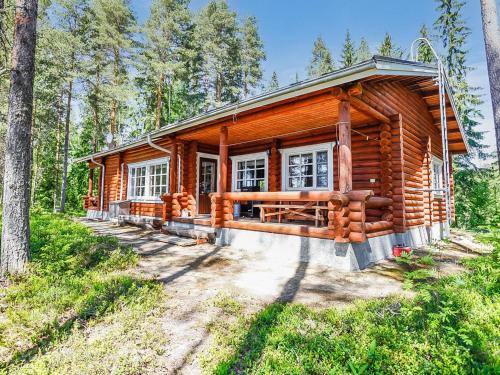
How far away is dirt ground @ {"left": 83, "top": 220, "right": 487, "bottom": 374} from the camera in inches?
101

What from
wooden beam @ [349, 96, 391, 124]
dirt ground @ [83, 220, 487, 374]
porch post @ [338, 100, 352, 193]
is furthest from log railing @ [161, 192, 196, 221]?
wooden beam @ [349, 96, 391, 124]

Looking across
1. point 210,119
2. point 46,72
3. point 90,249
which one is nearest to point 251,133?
point 210,119

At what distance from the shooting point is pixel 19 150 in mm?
4074

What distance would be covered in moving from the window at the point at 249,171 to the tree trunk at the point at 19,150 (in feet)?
20.6

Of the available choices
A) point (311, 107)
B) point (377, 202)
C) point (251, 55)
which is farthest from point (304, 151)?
point (251, 55)

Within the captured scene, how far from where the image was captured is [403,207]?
6117mm

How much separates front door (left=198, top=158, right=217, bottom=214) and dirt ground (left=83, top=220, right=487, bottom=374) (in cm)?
417

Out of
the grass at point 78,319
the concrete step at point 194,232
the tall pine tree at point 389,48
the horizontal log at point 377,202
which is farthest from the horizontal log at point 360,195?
the tall pine tree at point 389,48

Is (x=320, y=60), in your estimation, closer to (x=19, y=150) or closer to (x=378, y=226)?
(x=378, y=226)

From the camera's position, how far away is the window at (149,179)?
10969 millimetres

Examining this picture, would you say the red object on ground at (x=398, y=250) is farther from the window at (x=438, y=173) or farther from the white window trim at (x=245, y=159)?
the window at (x=438, y=173)

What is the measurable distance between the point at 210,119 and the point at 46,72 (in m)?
13.8

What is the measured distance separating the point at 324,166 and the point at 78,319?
667 centimetres

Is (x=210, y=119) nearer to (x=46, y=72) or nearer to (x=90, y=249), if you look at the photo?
(x=90, y=249)
